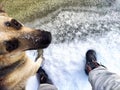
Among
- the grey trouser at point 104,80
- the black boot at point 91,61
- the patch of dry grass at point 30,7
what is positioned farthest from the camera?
the patch of dry grass at point 30,7

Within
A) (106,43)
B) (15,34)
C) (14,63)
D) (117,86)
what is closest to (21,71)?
(14,63)

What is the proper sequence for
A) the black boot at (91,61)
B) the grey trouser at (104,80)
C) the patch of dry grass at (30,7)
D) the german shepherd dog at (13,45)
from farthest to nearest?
1. the patch of dry grass at (30,7)
2. the black boot at (91,61)
3. the grey trouser at (104,80)
4. the german shepherd dog at (13,45)

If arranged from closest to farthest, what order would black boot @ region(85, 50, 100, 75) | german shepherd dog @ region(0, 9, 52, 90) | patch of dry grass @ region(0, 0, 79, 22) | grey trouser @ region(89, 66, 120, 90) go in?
german shepherd dog @ region(0, 9, 52, 90) → grey trouser @ region(89, 66, 120, 90) → black boot @ region(85, 50, 100, 75) → patch of dry grass @ region(0, 0, 79, 22)

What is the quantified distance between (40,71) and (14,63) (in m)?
1.04

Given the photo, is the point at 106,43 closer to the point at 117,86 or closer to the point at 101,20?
the point at 101,20

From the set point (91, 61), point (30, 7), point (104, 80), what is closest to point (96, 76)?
point (104, 80)

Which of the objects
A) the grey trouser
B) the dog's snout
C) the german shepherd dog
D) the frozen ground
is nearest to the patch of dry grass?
the frozen ground

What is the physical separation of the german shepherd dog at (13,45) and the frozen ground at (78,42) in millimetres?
933

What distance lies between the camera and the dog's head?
2223 millimetres

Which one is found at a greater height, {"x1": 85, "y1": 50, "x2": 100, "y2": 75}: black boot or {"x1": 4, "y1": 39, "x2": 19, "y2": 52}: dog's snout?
{"x1": 4, "y1": 39, "x2": 19, "y2": 52}: dog's snout

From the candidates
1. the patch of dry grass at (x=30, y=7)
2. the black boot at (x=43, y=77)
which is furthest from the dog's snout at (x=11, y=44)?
the patch of dry grass at (x=30, y=7)

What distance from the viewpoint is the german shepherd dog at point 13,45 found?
2219 millimetres

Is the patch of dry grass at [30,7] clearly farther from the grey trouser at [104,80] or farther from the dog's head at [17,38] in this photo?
the dog's head at [17,38]

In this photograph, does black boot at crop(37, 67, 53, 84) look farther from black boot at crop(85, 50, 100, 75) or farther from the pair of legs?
black boot at crop(85, 50, 100, 75)
